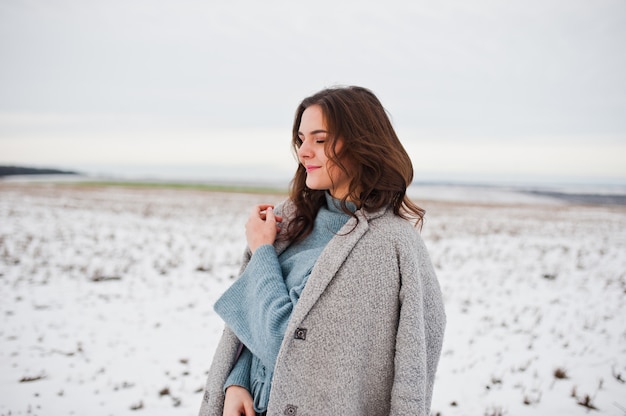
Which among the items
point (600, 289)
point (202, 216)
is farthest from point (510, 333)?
point (202, 216)

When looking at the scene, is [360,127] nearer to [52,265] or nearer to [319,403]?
[319,403]

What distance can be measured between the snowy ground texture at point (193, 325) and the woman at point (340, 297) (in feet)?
7.73

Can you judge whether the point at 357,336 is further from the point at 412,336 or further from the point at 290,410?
the point at 290,410

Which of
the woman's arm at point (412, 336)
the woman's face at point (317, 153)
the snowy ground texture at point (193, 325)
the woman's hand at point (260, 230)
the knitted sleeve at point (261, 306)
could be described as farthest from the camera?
the snowy ground texture at point (193, 325)

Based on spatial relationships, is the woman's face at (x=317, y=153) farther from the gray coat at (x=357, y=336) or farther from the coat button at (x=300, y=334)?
the coat button at (x=300, y=334)

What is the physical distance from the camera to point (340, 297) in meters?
1.53

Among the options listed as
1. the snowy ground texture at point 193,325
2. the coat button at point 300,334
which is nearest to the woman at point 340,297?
the coat button at point 300,334

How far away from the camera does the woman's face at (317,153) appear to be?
67.6 inches

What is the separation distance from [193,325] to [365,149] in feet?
15.3

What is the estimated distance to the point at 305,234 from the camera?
6.40ft

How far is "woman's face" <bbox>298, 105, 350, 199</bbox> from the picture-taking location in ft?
5.63

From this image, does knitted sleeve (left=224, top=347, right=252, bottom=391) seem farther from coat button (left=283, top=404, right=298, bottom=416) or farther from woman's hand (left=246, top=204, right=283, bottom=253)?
woman's hand (left=246, top=204, right=283, bottom=253)

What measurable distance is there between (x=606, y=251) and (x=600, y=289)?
14.2ft

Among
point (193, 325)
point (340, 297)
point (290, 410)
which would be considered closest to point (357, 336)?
point (340, 297)
